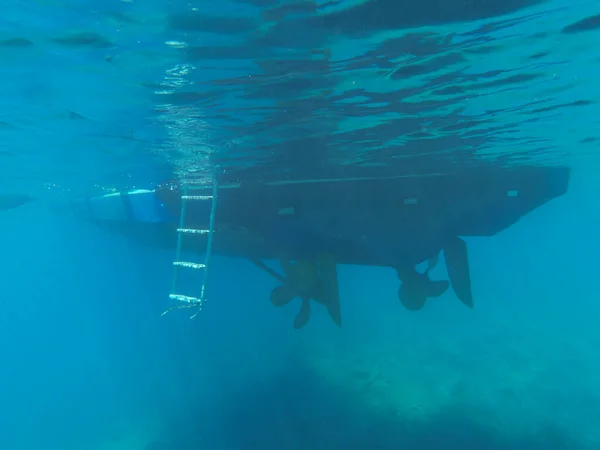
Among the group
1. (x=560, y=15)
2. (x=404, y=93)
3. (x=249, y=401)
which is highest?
(x=560, y=15)

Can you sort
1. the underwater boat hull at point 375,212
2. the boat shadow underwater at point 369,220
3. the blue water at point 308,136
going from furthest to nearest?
the underwater boat hull at point 375,212 → the boat shadow underwater at point 369,220 → the blue water at point 308,136

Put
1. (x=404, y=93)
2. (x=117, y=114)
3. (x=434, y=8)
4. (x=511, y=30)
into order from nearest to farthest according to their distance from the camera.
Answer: (x=434, y=8) → (x=511, y=30) → (x=404, y=93) → (x=117, y=114)

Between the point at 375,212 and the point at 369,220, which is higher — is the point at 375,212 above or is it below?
above

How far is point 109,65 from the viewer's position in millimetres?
6738

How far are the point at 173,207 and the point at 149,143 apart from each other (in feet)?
9.52

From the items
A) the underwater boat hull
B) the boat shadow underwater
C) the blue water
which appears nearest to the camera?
the blue water

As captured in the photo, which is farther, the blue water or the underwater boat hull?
the underwater boat hull

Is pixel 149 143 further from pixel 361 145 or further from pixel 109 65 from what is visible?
pixel 361 145

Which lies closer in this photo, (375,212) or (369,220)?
(369,220)

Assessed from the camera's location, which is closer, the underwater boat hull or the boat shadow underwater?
the boat shadow underwater

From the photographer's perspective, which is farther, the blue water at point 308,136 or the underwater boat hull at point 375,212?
the underwater boat hull at point 375,212

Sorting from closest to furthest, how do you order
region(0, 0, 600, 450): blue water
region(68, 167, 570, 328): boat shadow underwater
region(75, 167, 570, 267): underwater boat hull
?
1. region(0, 0, 600, 450): blue water
2. region(68, 167, 570, 328): boat shadow underwater
3. region(75, 167, 570, 267): underwater boat hull

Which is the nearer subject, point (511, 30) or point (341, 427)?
Answer: point (511, 30)

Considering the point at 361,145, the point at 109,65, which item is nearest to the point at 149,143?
the point at 109,65
